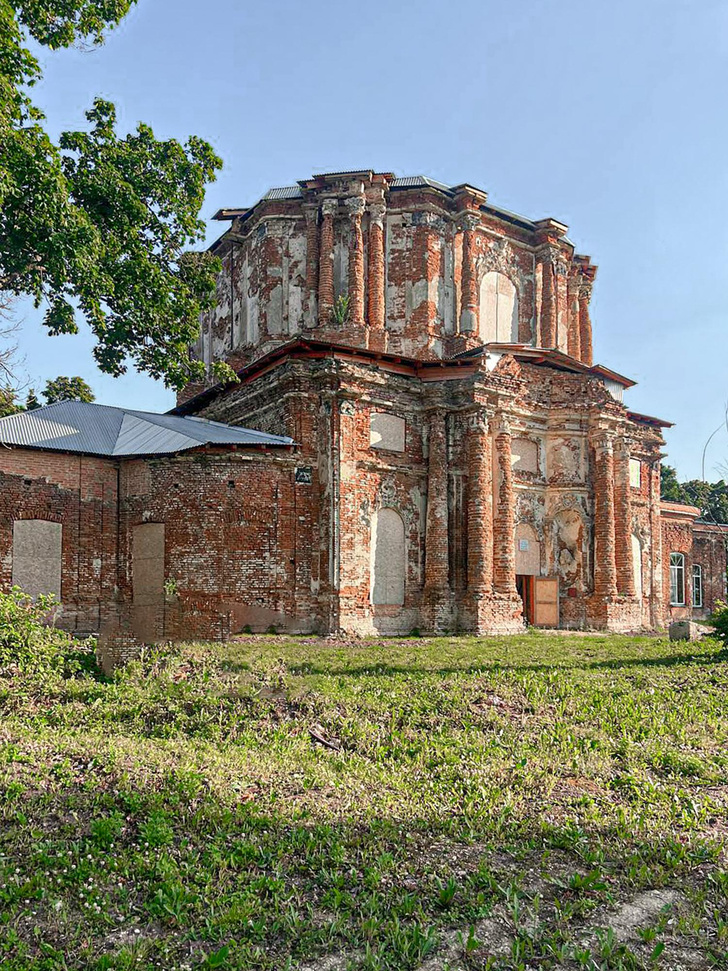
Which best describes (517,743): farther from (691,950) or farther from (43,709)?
(43,709)

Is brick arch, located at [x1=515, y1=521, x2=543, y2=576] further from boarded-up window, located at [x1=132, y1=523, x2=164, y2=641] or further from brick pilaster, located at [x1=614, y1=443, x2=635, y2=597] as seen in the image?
boarded-up window, located at [x1=132, y1=523, x2=164, y2=641]

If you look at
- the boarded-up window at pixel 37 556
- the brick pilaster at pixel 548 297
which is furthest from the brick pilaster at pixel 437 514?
the boarded-up window at pixel 37 556

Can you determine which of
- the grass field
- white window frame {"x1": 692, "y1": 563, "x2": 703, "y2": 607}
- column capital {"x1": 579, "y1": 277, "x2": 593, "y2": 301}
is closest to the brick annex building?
column capital {"x1": 579, "y1": 277, "x2": 593, "y2": 301}

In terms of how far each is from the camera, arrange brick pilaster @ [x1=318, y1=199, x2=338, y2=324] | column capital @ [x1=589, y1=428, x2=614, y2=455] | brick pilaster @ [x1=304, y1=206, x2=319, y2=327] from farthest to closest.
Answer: brick pilaster @ [x1=304, y1=206, x2=319, y2=327] → brick pilaster @ [x1=318, y1=199, x2=338, y2=324] → column capital @ [x1=589, y1=428, x2=614, y2=455]

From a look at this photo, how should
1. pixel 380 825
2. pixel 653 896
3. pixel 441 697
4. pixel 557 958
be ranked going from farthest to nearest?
pixel 441 697 < pixel 380 825 < pixel 653 896 < pixel 557 958

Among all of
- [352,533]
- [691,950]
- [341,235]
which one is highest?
[341,235]

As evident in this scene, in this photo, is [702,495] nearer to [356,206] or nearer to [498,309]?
[498,309]

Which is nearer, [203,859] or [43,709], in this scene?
[203,859]

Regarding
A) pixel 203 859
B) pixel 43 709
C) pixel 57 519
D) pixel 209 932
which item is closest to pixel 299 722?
pixel 43 709

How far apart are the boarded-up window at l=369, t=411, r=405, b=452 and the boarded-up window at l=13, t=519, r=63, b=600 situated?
339 inches

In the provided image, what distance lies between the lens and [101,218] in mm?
14336

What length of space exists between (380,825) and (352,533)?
13631mm

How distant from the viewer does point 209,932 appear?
481cm

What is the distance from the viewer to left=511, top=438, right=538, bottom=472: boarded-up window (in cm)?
2391
